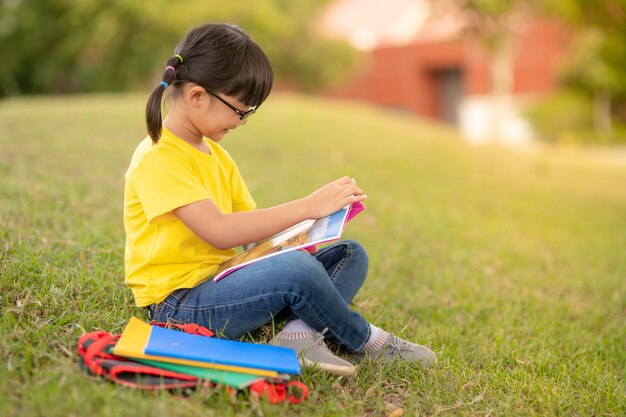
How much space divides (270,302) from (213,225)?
32 centimetres

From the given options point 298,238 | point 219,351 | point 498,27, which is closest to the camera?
point 219,351

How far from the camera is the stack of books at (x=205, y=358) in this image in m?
1.92

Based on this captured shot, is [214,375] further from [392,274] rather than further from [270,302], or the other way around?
[392,274]

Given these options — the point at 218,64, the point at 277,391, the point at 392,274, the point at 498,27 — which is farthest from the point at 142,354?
the point at 498,27

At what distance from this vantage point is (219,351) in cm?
201

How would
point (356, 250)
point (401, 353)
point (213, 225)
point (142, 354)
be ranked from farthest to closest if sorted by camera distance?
point (356, 250) < point (401, 353) < point (213, 225) < point (142, 354)

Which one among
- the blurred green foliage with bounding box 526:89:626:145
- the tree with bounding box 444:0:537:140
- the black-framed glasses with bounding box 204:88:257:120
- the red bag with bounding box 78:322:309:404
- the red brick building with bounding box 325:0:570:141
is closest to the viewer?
the red bag with bounding box 78:322:309:404

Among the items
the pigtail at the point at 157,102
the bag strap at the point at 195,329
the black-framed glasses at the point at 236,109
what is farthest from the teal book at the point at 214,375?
the black-framed glasses at the point at 236,109

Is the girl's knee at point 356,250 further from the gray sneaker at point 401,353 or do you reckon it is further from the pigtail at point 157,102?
the pigtail at point 157,102

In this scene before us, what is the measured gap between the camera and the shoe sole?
2154 mm

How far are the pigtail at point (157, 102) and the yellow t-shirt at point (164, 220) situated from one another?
9 centimetres

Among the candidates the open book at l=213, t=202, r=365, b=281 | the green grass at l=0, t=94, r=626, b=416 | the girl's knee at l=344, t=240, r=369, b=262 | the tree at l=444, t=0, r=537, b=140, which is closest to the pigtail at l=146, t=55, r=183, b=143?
the open book at l=213, t=202, r=365, b=281

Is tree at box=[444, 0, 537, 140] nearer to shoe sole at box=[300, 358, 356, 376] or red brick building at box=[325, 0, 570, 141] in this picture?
red brick building at box=[325, 0, 570, 141]

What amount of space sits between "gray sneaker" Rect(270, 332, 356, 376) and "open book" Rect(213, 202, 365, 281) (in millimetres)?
291
